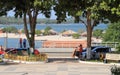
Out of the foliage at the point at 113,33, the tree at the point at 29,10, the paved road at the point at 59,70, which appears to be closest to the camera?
the paved road at the point at 59,70

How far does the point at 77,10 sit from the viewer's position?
619 inches

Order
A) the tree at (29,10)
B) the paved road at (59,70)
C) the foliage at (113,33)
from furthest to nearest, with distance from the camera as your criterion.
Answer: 1. the foliage at (113,33)
2. the tree at (29,10)
3. the paved road at (59,70)

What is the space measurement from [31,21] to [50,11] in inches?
75.2

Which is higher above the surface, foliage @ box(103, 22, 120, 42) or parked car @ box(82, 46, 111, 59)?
foliage @ box(103, 22, 120, 42)


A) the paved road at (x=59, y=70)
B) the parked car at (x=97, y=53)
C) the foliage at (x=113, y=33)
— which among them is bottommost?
the paved road at (x=59, y=70)

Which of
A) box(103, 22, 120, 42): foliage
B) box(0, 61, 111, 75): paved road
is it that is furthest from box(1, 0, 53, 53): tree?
box(103, 22, 120, 42): foliage

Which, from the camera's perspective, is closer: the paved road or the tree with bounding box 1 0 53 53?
the paved road

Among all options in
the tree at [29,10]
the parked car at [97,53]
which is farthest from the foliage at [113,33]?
the tree at [29,10]

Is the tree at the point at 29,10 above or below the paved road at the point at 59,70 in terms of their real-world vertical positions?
above

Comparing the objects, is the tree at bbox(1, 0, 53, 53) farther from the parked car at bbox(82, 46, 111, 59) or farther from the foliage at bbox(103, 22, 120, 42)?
the foliage at bbox(103, 22, 120, 42)

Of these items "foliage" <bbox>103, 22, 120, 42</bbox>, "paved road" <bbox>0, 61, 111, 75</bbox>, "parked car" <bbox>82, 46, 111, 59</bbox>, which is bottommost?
"paved road" <bbox>0, 61, 111, 75</bbox>

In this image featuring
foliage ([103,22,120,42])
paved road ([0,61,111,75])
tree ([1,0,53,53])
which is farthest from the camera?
foliage ([103,22,120,42])

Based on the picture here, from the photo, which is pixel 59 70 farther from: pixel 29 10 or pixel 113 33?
pixel 113 33

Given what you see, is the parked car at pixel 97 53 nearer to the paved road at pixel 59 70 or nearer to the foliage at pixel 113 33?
the paved road at pixel 59 70
